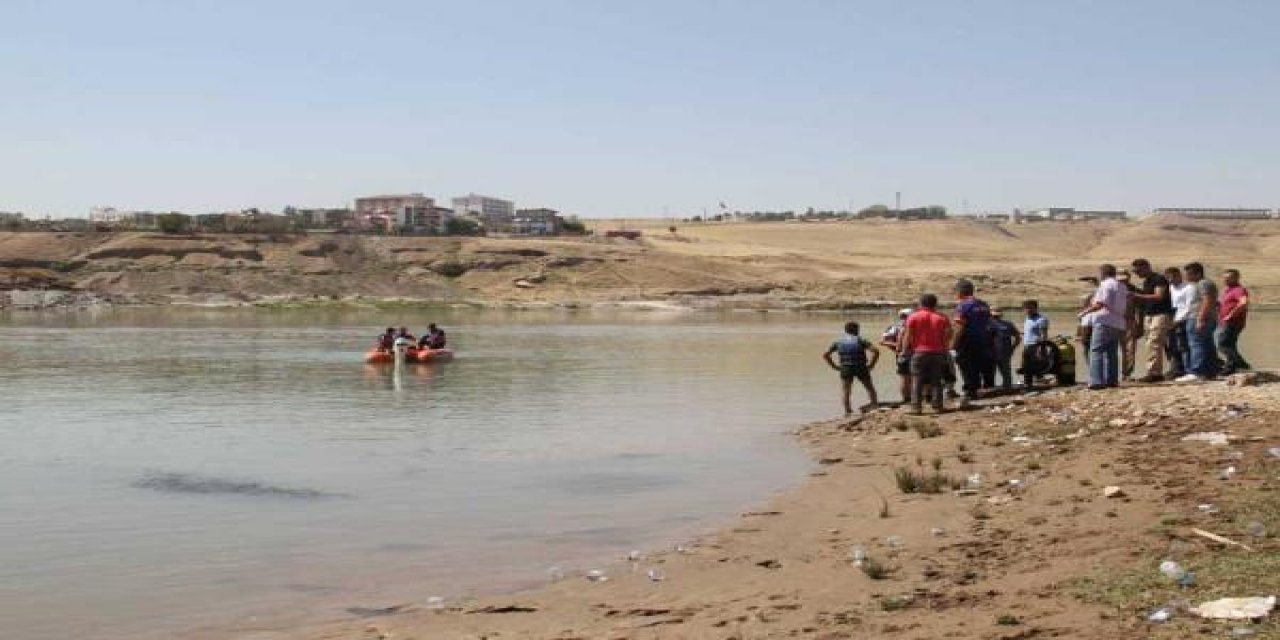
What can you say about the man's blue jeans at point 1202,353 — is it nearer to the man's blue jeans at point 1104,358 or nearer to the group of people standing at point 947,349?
the man's blue jeans at point 1104,358

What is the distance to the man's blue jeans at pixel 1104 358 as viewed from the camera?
19125 mm

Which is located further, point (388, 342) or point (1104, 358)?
point (388, 342)

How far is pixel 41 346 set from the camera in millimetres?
47156

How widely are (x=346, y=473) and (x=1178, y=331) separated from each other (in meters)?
12.6

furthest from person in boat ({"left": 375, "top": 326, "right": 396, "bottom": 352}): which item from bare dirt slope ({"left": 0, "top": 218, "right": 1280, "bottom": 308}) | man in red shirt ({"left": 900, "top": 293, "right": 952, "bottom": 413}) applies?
bare dirt slope ({"left": 0, "top": 218, "right": 1280, "bottom": 308})

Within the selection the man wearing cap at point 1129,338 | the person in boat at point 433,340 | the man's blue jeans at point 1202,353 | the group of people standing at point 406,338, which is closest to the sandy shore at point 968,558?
the man's blue jeans at point 1202,353

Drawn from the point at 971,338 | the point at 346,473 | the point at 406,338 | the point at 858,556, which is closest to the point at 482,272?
the point at 406,338

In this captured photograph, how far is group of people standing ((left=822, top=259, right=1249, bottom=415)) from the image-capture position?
1870cm

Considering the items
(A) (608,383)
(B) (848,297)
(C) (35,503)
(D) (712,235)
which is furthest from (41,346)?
(D) (712,235)

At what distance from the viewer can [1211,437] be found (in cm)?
1377

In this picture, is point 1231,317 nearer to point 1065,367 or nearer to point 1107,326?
point 1107,326

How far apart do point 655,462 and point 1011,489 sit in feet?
19.5

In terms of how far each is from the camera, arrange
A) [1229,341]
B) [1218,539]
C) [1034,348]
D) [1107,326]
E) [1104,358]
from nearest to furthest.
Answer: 1. [1218,539]
2. [1107,326]
3. [1229,341]
4. [1104,358]
5. [1034,348]

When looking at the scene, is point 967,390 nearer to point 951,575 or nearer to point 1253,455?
point 1253,455
